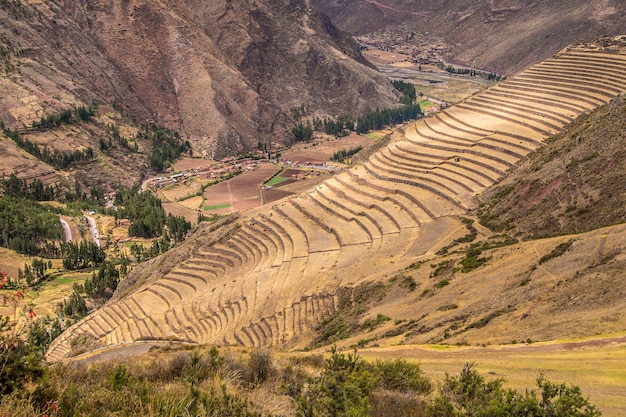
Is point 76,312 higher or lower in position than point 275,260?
lower

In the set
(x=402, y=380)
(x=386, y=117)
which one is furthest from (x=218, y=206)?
(x=402, y=380)

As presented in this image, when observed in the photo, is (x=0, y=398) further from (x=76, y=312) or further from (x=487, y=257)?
(x=76, y=312)

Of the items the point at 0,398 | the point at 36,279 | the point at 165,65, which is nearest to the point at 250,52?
the point at 165,65

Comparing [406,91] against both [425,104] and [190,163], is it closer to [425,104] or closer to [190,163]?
[425,104]

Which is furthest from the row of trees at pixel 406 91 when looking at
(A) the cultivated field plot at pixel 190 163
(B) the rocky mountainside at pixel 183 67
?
(A) the cultivated field plot at pixel 190 163

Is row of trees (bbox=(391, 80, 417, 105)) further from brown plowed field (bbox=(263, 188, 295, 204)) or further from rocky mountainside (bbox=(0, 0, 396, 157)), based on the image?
brown plowed field (bbox=(263, 188, 295, 204))

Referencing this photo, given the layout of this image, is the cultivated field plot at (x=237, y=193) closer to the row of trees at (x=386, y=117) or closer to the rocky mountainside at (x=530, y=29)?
the row of trees at (x=386, y=117)
